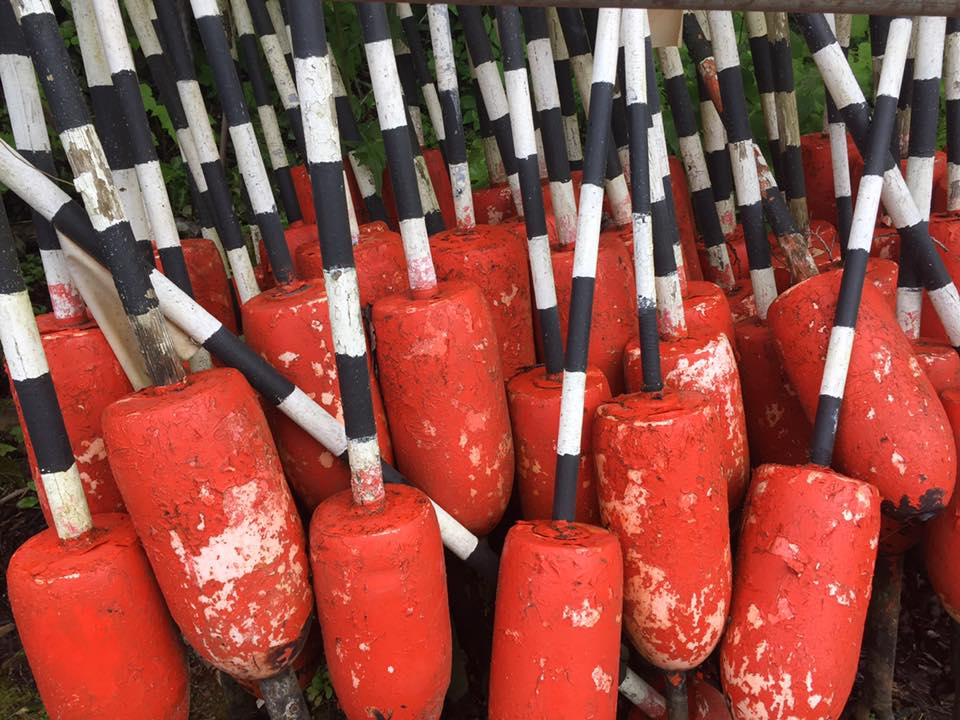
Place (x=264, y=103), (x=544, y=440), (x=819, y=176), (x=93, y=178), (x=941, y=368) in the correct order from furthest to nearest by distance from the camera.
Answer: (x=819, y=176)
(x=264, y=103)
(x=941, y=368)
(x=544, y=440)
(x=93, y=178)

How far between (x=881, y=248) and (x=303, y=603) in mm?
1082

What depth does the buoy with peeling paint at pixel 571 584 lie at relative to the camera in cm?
94

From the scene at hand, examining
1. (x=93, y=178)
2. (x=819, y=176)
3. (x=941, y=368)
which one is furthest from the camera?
(x=819, y=176)

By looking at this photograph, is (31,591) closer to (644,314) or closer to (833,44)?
(644,314)

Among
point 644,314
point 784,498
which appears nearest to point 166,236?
point 644,314

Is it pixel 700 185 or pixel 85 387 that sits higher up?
pixel 700 185

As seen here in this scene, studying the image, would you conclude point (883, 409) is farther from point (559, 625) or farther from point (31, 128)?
point (31, 128)

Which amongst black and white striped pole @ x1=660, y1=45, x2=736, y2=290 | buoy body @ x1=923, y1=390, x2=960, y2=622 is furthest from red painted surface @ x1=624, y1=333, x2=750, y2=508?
black and white striped pole @ x1=660, y1=45, x2=736, y2=290

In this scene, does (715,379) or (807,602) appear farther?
(715,379)

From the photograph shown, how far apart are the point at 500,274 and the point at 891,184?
0.56 meters

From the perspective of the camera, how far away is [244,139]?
1137 mm

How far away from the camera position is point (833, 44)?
1.14m

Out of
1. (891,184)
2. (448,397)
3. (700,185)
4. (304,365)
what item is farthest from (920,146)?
(304,365)

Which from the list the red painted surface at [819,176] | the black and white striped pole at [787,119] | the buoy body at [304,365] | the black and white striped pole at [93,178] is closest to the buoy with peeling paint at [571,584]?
the buoy body at [304,365]
